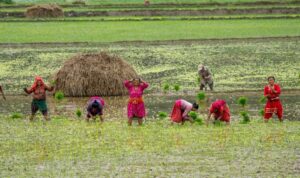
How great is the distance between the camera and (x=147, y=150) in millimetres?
15305

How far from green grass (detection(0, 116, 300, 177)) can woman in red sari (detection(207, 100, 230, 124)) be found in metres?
0.26

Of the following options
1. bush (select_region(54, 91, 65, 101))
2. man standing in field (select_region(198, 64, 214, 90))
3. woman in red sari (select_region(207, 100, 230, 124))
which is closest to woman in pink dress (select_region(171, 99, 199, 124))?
woman in red sari (select_region(207, 100, 230, 124))

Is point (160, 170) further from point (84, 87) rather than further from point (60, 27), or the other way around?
point (60, 27)

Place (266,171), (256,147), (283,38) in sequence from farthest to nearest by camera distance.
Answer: (283,38), (256,147), (266,171)

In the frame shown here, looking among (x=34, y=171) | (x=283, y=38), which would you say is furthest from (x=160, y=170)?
(x=283, y=38)

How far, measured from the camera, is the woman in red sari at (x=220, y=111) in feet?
59.3

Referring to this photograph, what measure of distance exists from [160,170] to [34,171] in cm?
176

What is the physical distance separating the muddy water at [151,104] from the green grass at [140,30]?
60.2 feet

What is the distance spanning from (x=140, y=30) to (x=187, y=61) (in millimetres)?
14567

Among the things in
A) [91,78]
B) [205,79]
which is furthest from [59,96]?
[205,79]

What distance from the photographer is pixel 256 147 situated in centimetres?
1541

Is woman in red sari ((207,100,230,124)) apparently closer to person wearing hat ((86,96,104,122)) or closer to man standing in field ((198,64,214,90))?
person wearing hat ((86,96,104,122))

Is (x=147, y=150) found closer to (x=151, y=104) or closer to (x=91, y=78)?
(x=151, y=104)

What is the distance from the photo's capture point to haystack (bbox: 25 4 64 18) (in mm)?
57656
